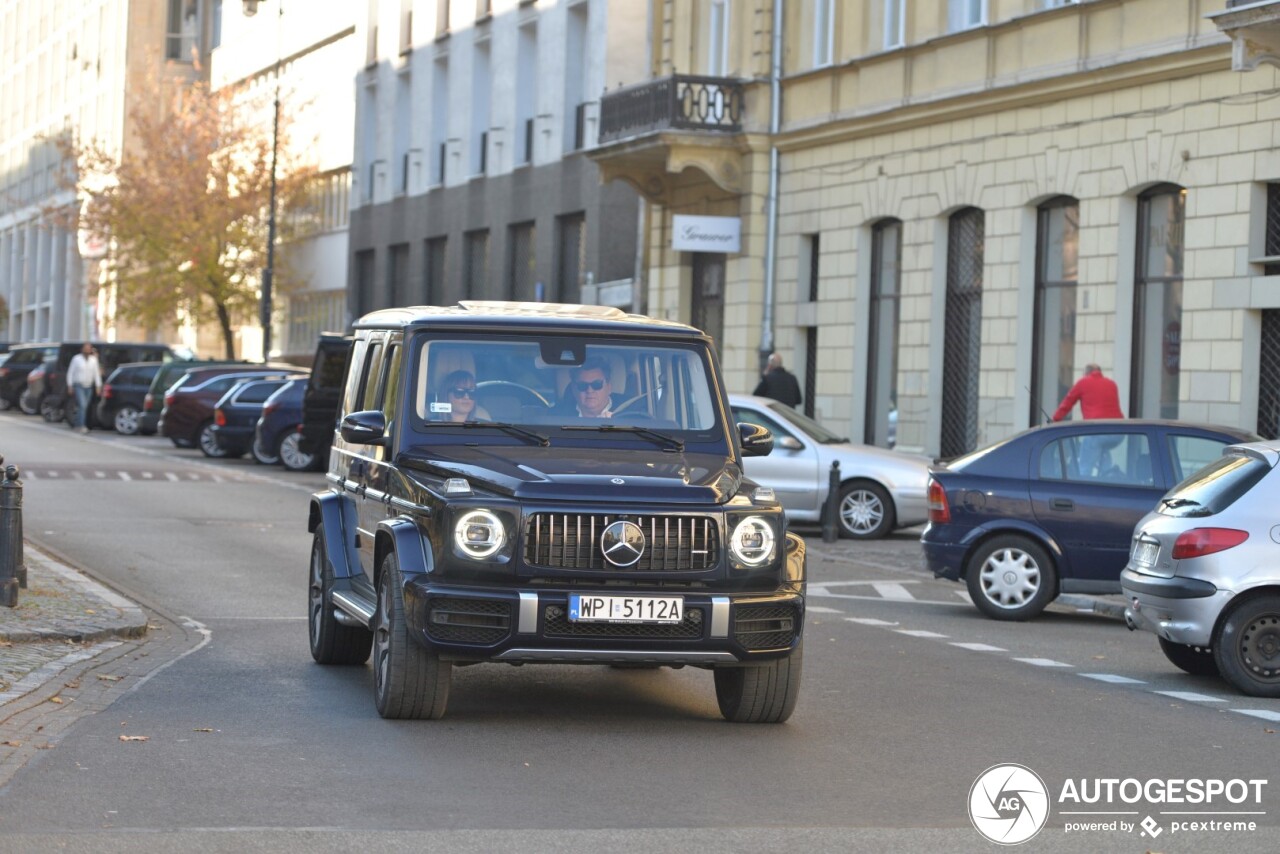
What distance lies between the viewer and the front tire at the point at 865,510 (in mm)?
23828

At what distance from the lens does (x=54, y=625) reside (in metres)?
13.1

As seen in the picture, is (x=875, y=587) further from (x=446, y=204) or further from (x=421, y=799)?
(x=446, y=204)

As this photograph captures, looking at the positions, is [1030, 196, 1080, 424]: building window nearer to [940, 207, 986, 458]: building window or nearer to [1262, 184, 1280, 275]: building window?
[940, 207, 986, 458]: building window

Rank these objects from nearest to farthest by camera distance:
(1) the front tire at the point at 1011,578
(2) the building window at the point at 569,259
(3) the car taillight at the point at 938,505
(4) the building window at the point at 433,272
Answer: (1) the front tire at the point at 1011,578 → (3) the car taillight at the point at 938,505 → (2) the building window at the point at 569,259 → (4) the building window at the point at 433,272

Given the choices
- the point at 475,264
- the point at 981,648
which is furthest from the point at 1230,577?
the point at 475,264

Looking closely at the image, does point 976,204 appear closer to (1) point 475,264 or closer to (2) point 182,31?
(1) point 475,264

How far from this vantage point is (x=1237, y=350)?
2378cm

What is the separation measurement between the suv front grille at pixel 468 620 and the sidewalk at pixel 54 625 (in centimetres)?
218

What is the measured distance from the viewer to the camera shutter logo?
7.77 meters

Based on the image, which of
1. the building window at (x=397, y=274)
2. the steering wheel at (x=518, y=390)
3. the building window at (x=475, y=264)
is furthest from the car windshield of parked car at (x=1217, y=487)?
the building window at (x=397, y=274)


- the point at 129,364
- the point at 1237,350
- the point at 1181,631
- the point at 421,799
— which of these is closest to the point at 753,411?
the point at 1237,350

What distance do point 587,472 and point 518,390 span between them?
98 cm

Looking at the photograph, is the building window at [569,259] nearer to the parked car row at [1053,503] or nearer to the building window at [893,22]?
the building window at [893,22]

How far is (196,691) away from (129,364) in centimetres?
3717
